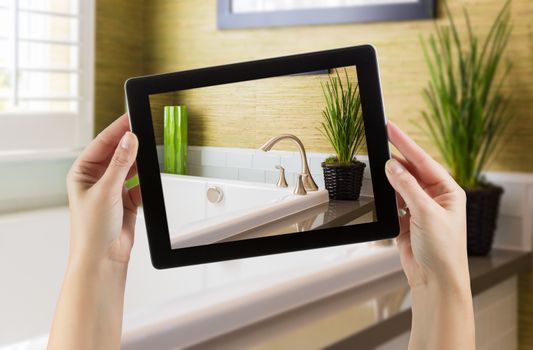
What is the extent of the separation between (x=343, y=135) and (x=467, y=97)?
920 millimetres

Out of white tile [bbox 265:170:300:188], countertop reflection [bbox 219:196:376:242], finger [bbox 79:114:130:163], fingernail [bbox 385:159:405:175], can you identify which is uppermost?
finger [bbox 79:114:130:163]

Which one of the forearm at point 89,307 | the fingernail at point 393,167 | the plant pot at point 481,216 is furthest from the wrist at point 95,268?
the plant pot at point 481,216

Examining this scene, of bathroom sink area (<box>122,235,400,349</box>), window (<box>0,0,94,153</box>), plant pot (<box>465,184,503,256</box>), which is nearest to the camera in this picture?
bathroom sink area (<box>122,235,400,349</box>)

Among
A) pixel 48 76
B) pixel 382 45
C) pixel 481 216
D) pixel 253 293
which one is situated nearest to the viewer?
pixel 253 293

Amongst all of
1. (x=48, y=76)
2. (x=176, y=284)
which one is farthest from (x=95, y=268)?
(x=48, y=76)

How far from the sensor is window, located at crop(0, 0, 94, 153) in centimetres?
177

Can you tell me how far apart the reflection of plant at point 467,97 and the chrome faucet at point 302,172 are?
2.92 feet

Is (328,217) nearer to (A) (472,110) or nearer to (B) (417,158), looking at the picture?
(B) (417,158)

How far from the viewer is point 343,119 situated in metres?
0.59

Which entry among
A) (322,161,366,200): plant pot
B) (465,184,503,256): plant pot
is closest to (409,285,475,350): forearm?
(322,161,366,200): plant pot

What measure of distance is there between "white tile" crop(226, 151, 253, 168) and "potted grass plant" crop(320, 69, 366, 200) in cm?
6

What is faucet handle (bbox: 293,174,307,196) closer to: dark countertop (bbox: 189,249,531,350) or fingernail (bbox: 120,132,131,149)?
fingernail (bbox: 120,132,131,149)

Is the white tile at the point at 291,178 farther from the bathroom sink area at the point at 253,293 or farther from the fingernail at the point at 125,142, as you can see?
the bathroom sink area at the point at 253,293

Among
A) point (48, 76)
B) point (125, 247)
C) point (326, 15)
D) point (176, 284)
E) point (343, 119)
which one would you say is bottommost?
point (176, 284)
